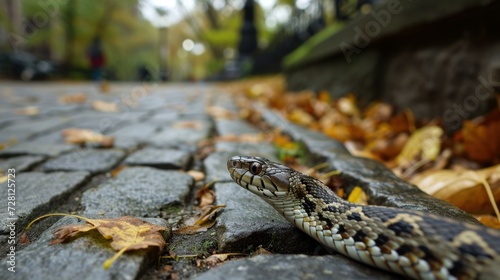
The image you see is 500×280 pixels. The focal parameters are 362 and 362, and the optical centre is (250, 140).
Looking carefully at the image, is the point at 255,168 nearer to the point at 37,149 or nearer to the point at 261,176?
the point at 261,176

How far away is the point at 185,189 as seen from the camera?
2121 millimetres

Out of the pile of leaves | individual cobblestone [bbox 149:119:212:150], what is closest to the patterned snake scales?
Result: the pile of leaves

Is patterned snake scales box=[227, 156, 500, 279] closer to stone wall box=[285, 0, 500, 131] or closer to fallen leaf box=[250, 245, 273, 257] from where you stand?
fallen leaf box=[250, 245, 273, 257]

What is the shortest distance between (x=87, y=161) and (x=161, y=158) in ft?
1.75

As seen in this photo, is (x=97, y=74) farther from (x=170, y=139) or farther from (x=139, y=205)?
(x=139, y=205)

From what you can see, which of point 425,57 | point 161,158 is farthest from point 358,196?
point 425,57

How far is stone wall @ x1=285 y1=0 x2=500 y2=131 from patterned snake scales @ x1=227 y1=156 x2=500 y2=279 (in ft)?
5.90

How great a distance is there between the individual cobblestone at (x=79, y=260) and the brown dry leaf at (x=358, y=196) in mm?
1079

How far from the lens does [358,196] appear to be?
194 cm

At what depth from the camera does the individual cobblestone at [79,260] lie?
117cm

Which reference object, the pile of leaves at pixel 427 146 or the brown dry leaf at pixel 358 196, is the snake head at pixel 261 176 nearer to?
the brown dry leaf at pixel 358 196

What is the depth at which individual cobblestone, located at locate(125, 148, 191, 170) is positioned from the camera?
2.60 m

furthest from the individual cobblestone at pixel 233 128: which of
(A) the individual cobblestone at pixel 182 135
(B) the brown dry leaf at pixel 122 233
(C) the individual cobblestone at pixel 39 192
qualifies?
(B) the brown dry leaf at pixel 122 233

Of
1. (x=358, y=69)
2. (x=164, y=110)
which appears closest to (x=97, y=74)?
(x=164, y=110)
